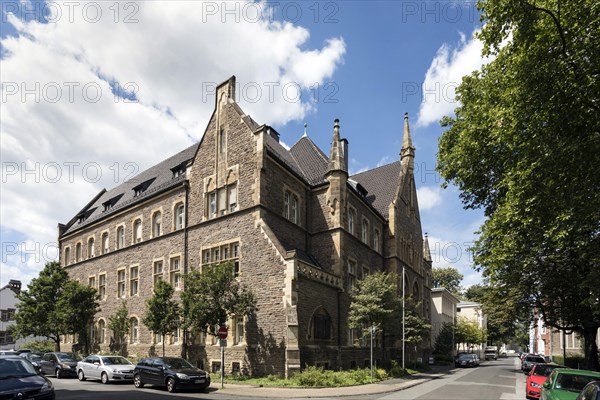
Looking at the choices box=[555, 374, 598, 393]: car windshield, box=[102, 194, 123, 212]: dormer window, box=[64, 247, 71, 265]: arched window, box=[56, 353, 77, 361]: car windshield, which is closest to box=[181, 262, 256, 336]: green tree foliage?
box=[56, 353, 77, 361]: car windshield

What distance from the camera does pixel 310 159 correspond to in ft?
114

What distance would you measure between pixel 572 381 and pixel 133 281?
1155 inches

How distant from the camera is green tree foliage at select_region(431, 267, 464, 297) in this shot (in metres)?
104

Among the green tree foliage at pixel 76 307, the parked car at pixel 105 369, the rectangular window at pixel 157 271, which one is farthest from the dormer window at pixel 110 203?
the parked car at pixel 105 369

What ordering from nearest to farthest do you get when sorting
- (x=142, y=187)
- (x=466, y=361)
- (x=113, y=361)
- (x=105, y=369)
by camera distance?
1. (x=105, y=369)
2. (x=113, y=361)
3. (x=142, y=187)
4. (x=466, y=361)

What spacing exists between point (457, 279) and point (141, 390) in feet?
316

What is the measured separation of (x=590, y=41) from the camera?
41.3 feet

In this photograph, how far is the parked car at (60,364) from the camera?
25531mm

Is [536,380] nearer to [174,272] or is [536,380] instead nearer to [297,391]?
[297,391]

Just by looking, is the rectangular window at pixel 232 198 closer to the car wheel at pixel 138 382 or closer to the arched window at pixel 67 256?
the car wheel at pixel 138 382

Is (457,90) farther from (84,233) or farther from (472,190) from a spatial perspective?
(84,233)

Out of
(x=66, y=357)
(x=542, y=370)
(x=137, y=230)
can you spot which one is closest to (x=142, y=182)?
(x=137, y=230)

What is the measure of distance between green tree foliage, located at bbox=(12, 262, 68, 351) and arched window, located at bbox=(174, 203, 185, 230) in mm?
13329

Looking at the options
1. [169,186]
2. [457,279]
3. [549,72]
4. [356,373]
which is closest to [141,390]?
[356,373]
